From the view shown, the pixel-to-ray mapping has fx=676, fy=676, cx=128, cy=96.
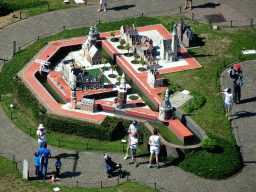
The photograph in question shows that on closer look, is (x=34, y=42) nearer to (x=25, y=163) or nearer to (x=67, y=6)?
(x=67, y=6)

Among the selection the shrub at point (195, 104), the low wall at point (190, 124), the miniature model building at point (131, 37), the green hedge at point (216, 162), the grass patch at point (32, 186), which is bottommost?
the grass patch at point (32, 186)

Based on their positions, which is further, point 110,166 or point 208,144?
point 208,144

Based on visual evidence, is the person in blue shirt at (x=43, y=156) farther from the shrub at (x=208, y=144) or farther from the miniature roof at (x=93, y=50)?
the miniature roof at (x=93, y=50)

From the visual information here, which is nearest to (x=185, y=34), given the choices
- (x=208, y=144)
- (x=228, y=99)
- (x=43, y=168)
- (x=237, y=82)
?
(x=237, y=82)

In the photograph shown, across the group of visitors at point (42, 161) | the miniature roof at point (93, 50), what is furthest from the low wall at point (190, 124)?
the miniature roof at point (93, 50)

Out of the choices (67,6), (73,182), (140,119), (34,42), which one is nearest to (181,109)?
(140,119)

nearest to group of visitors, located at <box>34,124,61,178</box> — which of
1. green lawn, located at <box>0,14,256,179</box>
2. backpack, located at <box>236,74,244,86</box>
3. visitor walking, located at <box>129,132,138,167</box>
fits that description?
visitor walking, located at <box>129,132,138,167</box>

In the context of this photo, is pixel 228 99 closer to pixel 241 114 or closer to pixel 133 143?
pixel 241 114
